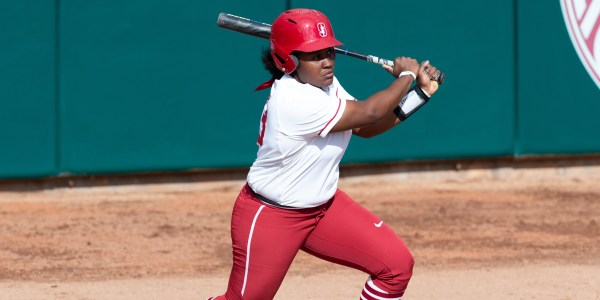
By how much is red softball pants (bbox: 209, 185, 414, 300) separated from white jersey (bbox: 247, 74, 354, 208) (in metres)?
0.09

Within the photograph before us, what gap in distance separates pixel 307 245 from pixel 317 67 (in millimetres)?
832

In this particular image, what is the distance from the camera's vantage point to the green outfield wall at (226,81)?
9.82 m

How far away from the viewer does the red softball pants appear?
17.3 feet

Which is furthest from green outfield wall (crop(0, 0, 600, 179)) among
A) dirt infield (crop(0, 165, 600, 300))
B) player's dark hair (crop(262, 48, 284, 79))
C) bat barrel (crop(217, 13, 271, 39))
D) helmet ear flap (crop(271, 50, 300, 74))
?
helmet ear flap (crop(271, 50, 300, 74))

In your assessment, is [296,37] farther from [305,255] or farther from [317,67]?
[305,255]

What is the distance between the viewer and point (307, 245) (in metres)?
5.48

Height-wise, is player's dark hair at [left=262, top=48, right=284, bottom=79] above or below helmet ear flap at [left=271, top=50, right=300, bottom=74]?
below

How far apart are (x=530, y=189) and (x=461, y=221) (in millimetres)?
1534

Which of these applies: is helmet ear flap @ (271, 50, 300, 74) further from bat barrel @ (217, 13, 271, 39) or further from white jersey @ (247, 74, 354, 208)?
bat barrel @ (217, 13, 271, 39)

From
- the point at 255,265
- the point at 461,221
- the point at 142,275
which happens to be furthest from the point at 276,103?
the point at 461,221

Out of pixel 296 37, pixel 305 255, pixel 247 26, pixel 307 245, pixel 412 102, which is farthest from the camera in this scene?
pixel 305 255

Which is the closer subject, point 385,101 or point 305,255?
point 385,101

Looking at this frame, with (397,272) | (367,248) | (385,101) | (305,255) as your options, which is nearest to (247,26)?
(385,101)

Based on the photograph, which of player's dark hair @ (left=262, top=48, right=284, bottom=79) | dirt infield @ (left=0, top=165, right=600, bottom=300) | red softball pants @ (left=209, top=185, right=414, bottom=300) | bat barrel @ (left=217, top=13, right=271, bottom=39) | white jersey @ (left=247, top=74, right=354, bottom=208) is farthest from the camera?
dirt infield @ (left=0, top=165, right=600, bottom=300)
